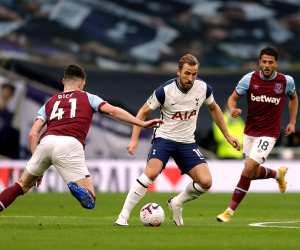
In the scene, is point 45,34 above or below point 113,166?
above

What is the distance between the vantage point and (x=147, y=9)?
26.8m

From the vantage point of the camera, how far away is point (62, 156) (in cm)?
1295

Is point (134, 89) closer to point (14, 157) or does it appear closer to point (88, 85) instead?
point (88, 85)

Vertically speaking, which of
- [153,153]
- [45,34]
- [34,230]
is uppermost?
[45,34]

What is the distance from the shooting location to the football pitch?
36.1ft

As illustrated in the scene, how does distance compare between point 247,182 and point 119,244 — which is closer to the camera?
point 119,244

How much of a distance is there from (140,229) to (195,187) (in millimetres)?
1166

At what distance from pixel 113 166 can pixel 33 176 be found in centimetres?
1130

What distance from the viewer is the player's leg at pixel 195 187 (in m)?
13.6

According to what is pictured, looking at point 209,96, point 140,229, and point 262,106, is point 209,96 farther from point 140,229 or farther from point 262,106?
point 140,229

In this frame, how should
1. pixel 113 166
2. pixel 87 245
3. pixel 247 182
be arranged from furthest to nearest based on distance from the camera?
1. pixel 113 166
2. pixel 247 182
3. pixel 87 245

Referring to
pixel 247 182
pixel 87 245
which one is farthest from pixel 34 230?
pixel 247 182

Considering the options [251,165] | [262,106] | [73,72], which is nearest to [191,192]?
[251,165]

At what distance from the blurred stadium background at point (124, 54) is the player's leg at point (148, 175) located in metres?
10.8
